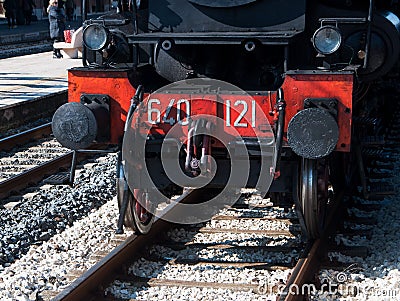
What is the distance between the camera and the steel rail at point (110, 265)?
15.7ft

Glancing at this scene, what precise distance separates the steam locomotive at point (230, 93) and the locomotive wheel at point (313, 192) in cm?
1

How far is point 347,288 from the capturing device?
5066mm

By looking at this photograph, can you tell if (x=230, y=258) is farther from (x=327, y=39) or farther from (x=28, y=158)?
(x=28, y=158)

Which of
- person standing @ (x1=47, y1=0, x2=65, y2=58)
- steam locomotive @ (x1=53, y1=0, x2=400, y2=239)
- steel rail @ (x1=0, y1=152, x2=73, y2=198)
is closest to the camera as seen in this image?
steam locomotive @ (x1=53, y1=0, x2=400, y2=239)

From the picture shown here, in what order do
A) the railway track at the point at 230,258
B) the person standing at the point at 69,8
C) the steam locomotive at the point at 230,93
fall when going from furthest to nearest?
1. the person standing at the point at 69,8
2. the steam locomotive at the point at 230,93
3. the railway track at the point at 230,258

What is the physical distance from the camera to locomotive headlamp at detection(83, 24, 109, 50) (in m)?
5.83

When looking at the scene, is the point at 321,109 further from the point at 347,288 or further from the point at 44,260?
the point at 44,260

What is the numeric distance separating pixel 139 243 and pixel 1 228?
133cm

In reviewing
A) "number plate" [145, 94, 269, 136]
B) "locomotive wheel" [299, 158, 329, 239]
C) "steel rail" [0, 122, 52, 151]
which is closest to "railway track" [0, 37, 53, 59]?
"steel rail" [0, 122, 52, 151]

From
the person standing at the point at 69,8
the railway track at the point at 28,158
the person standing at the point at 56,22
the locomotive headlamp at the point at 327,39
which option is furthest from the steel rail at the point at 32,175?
the person standing at the point at 69,8

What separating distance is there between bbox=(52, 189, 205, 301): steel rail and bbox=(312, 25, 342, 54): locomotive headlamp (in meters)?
2.03

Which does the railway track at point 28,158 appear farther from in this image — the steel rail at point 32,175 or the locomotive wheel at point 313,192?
the locomotive wheel at point 313,192

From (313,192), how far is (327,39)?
3.61 ft

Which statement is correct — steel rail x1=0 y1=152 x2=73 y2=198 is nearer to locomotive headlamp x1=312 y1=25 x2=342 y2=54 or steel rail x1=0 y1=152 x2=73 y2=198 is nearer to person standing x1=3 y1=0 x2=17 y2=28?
locomotive headlamp x1=312 y1=25 x2=342 y2=54
